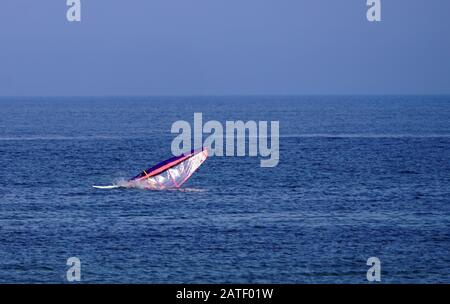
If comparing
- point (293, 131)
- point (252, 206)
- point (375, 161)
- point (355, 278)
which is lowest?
point (355, 278)

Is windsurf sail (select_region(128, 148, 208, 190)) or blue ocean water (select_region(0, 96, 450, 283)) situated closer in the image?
blue ocean water (select_region(0, 96, 450, 283))

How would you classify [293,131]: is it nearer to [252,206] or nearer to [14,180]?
[14,180]

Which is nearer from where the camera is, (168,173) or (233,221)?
(233,221)

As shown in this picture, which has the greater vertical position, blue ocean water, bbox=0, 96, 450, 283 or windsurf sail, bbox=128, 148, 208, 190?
windsurf sail, bbox=128, 148, 208, 190

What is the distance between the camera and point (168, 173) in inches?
2987

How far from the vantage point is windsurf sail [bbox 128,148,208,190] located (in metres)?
75.4

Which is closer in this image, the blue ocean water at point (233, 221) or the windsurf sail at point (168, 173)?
the blue ocean water at point (233, 221)

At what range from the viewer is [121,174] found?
3622 inches

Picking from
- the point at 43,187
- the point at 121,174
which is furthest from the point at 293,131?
the point at 43,187

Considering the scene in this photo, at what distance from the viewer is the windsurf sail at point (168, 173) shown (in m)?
75.4

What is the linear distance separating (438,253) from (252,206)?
63.8 ft

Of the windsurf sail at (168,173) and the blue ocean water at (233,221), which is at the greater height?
the windsurf sail at (168,173)
